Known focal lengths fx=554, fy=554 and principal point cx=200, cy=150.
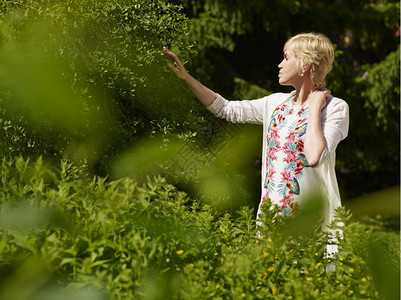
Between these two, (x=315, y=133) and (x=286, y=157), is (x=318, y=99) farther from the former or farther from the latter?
(x=286, y=157)

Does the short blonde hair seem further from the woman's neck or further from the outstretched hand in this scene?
the outstretched hand

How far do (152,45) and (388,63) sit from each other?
6.71m

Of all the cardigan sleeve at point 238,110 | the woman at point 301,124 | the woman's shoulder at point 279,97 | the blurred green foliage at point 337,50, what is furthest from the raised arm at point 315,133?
the blurred green foliage at point 337,50

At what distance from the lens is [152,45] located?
2930 mm

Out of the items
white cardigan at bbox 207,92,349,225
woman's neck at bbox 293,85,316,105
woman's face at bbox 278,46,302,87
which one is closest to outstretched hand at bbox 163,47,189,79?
white cardigan at bbox 207,92,349,225

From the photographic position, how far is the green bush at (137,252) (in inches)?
59.9

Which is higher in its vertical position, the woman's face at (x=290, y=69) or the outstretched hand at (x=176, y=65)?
the outstretched hand at (x=176, y=65)

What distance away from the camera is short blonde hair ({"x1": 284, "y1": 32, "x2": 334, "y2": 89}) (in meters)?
2.94

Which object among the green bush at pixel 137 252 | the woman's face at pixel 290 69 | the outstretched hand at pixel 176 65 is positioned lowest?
the green bush at pixel 137 252

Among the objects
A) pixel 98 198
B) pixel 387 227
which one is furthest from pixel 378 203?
pixel 98 198

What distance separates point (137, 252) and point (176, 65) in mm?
1642

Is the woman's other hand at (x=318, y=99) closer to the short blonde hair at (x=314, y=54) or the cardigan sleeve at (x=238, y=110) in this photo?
the short blonde hair at (x=314, y=54)

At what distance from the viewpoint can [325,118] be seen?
2.82 metres

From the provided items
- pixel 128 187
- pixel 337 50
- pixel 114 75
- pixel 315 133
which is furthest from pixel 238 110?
pixel 337 50
